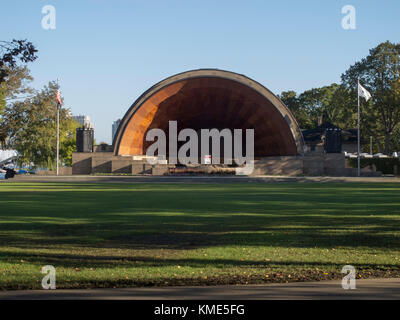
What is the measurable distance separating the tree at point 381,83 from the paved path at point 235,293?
2334 inches

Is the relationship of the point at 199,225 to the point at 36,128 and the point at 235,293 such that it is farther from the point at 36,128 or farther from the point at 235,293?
the point at 36,128

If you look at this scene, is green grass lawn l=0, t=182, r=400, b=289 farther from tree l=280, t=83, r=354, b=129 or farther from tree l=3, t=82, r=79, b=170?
tree l=280, t=83, r=354, b=129

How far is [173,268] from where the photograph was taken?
24.1 ft

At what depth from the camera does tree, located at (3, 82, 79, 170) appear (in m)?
63.1

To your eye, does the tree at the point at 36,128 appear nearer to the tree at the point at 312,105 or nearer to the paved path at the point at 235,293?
the tree at the point at 312,105

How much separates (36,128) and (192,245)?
5959 centimetres

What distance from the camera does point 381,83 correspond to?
204 ft

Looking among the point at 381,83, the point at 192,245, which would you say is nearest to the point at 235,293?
the point at 192,245

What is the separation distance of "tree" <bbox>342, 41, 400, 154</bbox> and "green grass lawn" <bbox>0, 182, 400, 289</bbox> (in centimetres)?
4986

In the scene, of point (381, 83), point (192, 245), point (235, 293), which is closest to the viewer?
point (235, 293)

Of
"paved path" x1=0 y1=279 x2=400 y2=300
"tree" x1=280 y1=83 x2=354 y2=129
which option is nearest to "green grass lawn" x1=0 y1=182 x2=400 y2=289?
"paved path" x1=0 y1=279 x2=400 y2=300

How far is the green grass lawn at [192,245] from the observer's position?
690 cm

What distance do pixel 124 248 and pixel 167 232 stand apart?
6.34 feet
